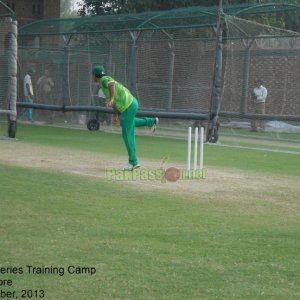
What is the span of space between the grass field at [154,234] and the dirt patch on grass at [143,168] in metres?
0.04

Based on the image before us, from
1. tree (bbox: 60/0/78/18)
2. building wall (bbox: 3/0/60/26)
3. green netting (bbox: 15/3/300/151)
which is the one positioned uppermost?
tree (bbox: 60/0/78/18)

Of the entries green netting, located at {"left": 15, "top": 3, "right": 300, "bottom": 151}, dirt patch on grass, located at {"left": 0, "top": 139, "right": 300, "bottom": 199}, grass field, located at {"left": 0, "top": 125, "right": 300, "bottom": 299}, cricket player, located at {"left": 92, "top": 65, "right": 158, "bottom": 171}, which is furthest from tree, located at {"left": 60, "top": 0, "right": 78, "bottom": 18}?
grass field, located at {"left": 0, "top": 125, "right": 300, "bottom": 299}

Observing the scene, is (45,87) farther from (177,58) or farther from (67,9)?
(67,9)

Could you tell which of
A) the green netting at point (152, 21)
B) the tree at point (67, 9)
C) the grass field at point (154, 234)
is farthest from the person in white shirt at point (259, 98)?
the tree at point (67, 9)

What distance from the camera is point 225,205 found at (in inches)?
417

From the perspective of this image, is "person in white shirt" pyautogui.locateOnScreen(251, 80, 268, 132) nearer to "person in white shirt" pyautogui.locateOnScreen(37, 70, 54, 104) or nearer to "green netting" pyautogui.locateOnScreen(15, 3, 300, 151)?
"green netting" pyautogui.locateOnScreen(15, 3, 300, 151)

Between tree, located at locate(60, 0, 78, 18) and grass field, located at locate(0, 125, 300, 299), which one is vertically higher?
tree, located at locate(60, 0, 78, 18)

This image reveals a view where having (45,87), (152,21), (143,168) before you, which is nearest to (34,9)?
(45,87)

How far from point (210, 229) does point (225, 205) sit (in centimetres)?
178

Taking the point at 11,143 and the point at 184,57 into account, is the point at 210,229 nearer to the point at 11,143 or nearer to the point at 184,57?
the point at 11,143

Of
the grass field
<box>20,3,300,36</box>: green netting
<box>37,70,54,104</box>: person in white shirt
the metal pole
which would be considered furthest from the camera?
<box>37,70,54,104</box>: person in white shirt

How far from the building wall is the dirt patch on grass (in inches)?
907

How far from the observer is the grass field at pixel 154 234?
259 inches

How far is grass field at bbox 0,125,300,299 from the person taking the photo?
21.6 ft
